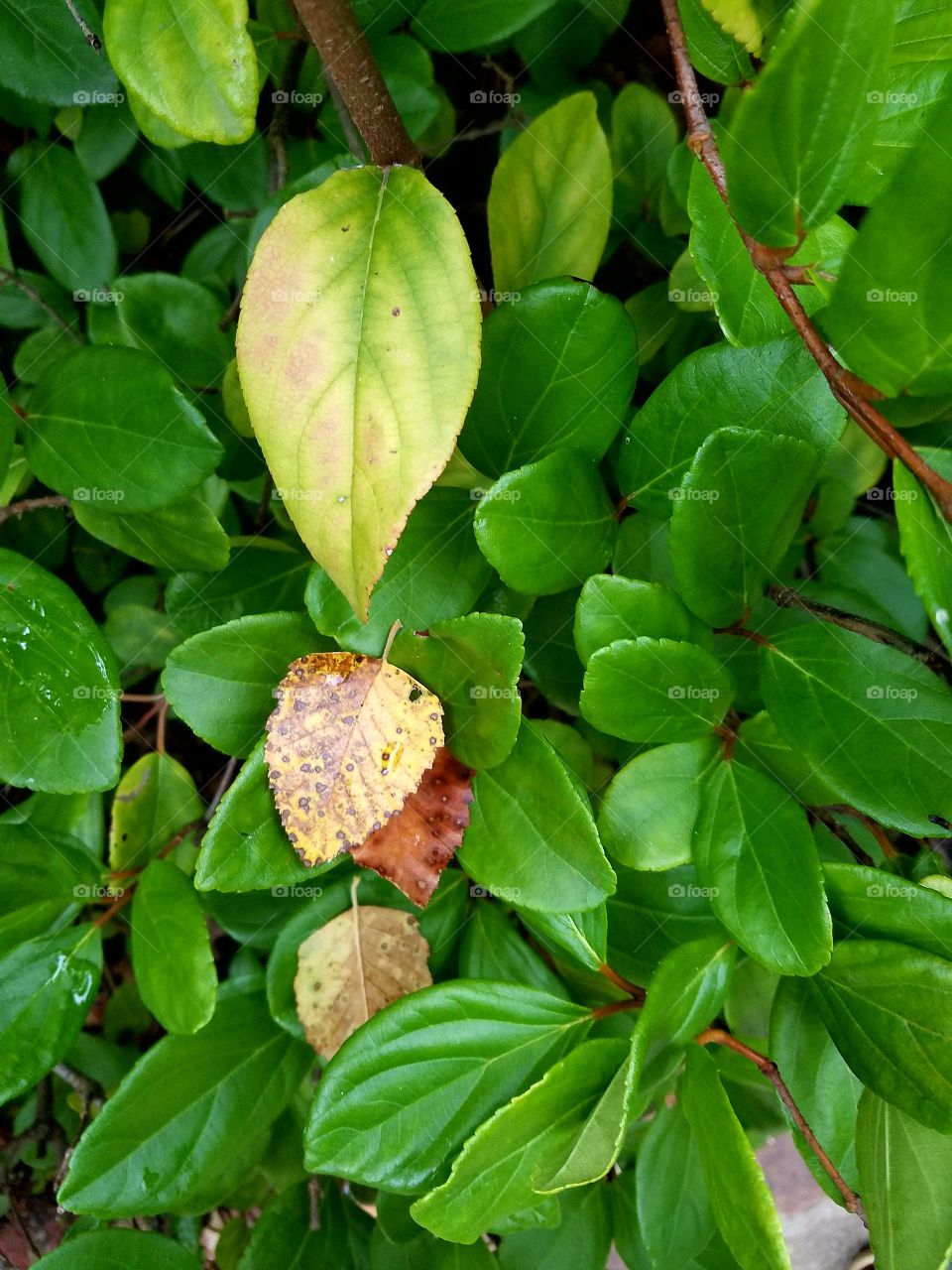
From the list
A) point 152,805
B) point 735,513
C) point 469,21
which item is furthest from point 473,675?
point 469,21

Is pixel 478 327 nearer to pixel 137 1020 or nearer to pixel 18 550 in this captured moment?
pixel 18 550

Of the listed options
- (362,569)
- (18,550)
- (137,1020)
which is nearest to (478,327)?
(362,569)

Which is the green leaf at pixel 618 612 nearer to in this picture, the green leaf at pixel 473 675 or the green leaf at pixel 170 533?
the green leaf at pixel 473 675

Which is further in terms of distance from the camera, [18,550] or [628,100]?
[18,550]

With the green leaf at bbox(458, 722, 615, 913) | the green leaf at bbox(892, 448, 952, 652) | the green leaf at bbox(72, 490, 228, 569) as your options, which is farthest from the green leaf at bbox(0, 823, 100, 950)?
the green leaf at bbox(892, 448, 952, 652)

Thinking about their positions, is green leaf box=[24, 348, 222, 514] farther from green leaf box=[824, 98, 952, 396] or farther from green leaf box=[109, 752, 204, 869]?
green leaf box=[824, 98, 952, 396]

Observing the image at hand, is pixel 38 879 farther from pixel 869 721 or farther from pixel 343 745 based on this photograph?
pixel 869 721

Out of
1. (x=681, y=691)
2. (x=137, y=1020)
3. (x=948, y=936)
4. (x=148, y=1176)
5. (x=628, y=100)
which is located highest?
(x=628, y=100)
